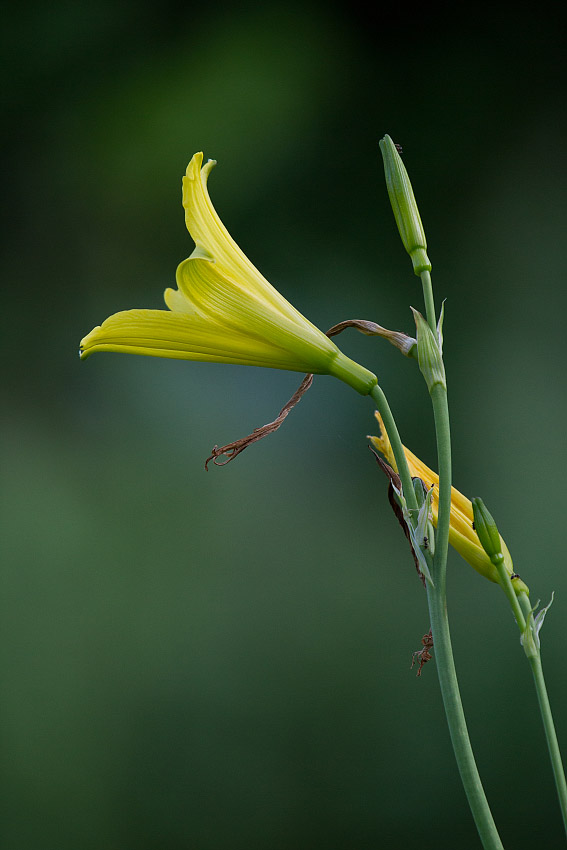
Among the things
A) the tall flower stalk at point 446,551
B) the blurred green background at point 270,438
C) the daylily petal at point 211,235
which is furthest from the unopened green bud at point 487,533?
the blurred green background at point 270,438

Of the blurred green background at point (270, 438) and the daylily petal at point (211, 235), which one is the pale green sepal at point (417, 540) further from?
the blurred green background at point (270, 438)

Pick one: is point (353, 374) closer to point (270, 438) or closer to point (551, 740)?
point (551, 740)

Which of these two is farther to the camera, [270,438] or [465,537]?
[270,438]

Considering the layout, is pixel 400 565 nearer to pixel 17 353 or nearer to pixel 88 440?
pixel 88 440

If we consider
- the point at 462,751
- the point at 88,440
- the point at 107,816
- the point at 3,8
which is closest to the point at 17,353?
the point at 88,440

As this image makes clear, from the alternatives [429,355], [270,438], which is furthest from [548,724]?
[270,438]

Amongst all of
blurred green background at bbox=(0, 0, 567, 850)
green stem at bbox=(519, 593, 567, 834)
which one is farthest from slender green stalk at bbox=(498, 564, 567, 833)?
blurred green background at bbox=(0, 0, 567, 850)

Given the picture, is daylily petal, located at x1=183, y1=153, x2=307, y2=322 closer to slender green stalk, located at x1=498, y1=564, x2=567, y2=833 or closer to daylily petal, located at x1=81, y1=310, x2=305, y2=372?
daylily petal, located at x1=81, y1=310, x2=305, y2=372
